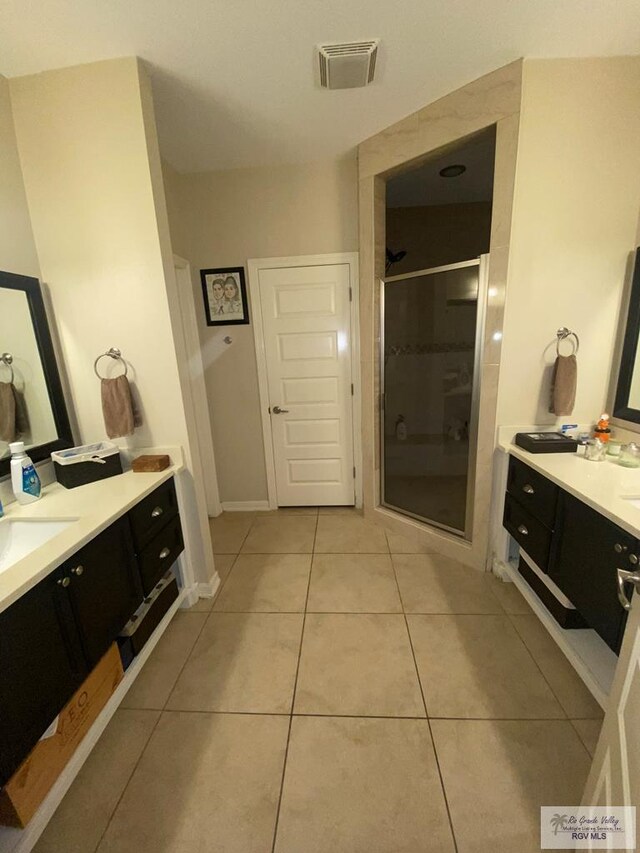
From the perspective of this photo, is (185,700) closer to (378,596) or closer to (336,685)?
(336,685)

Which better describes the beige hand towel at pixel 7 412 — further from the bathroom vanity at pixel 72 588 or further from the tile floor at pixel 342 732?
the tile floor at pixel 342 732

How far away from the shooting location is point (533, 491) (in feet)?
5.25

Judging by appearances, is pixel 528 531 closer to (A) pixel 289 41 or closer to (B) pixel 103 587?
(B) pixel 103 587

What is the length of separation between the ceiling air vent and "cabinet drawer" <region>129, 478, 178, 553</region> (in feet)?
6.70

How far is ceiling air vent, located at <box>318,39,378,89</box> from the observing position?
139cm

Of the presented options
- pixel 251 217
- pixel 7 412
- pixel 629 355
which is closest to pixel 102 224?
pixel 7 412

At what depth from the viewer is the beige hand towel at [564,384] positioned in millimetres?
1678

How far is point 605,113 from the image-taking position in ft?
4.99

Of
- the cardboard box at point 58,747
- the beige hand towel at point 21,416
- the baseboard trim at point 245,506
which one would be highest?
the beige hand towel at point 21,416

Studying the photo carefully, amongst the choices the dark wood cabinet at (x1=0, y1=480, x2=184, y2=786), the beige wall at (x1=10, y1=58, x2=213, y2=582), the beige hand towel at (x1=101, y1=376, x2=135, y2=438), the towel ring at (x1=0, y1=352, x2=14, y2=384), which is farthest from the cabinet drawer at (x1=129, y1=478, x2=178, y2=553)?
the towel ring at (x1=0, y1=352, x2=14, y2=384)

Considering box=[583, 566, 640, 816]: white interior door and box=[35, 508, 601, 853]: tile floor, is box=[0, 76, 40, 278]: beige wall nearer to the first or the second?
box=[35, 508, 601, 853]: tile floor

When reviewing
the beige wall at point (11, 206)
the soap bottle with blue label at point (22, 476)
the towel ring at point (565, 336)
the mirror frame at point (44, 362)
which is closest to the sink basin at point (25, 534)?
the soap bottle with blue label at point (22, 476)

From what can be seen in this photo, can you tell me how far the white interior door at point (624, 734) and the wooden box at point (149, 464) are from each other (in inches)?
69.2

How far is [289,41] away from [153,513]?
208cm
